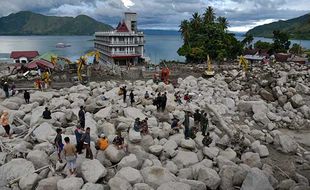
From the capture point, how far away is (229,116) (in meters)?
26.9

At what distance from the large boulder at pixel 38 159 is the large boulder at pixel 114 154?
10.3ft

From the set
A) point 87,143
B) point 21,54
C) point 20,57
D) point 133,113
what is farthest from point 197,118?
point 21,54

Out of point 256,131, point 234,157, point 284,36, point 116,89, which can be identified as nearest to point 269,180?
point 234,157

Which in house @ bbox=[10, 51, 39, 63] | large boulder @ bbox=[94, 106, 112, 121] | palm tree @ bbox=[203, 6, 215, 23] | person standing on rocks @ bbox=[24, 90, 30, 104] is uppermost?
palm tree @ bbox=[203, 6, 215, 23]

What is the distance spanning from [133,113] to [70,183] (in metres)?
9.53

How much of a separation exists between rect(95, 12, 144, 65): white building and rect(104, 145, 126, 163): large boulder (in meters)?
40.1

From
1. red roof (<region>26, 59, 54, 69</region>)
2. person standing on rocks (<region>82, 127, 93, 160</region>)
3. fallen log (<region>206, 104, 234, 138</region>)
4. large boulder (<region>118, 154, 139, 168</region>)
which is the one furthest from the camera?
red roof (<region>26, 59, 54, 69</region>)

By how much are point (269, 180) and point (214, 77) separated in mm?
24948

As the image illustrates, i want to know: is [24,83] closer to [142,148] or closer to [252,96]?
[142,148]

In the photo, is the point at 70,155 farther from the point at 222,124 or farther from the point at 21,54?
the point at 21,54

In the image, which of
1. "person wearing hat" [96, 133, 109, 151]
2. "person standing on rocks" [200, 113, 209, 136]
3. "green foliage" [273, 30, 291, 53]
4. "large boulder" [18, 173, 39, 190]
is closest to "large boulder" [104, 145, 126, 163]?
"person wearing hat" [96, 133, 109, 151]

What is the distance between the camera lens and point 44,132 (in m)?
18.8

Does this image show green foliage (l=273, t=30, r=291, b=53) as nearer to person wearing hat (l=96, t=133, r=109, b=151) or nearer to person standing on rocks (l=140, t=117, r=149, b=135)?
person standing on rocks (l=140, t=117, r=149, b=135)

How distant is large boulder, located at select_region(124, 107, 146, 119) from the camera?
22.5m
